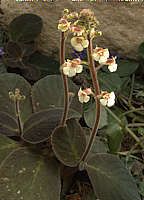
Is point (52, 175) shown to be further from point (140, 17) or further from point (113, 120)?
point (140, 17)

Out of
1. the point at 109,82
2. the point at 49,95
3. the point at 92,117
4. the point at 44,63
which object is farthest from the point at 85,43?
the point at 44,63

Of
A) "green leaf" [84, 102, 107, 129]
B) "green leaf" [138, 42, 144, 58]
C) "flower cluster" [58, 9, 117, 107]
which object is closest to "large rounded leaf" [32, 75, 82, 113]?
"green leaf" [84, 102, 107, 129]

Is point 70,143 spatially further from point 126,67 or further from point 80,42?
point 126,67

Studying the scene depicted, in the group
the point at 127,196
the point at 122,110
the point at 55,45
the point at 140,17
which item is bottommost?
the point at 122,110

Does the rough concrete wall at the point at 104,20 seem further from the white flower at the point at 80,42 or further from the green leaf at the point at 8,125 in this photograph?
the white flower at the point at 80,42

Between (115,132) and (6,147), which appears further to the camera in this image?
(115,132)

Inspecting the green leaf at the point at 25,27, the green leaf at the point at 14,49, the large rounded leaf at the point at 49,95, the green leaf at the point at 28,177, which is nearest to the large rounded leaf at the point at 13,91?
the large rounded leaf at the point at 49,95

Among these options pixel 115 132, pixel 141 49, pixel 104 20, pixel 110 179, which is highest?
pixel 104 20

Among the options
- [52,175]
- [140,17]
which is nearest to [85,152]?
[52,175]

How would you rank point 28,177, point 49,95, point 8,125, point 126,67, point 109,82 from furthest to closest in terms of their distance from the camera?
1. point 126,67
2. point 109,82
3. point 49,95
4. point 8,125
5. point 28,177
